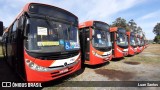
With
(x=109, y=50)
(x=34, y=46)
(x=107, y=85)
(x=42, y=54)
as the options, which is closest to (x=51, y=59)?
(x=42, y=54)

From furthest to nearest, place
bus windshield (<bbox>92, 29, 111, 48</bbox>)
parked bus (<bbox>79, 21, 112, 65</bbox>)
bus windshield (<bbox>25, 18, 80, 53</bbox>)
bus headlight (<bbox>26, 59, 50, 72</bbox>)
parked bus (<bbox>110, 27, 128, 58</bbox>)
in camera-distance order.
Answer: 1. parked bus (<bbox>110, 27, 128, 58</bbox>)
2. bus windshield (<bbox>92, 29, 111, 48</bbox>)
3. parked bus (<bbox>79, 21, 112, 65</bbox>)
4. bus windshield (<bbox>25, 18, 80, 53</bbox>)
5. bus headlight (<bbox>26, 59, 50, 72</bbox>)

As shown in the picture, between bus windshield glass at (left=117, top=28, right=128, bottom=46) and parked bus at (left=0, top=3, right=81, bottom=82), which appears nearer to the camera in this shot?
parked bus at (left=0, top=3, right=81, bottom=82)

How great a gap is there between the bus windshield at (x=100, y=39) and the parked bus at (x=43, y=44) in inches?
111

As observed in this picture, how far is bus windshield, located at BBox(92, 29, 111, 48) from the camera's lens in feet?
31.2

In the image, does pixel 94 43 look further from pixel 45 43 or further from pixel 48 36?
pixel 45 43

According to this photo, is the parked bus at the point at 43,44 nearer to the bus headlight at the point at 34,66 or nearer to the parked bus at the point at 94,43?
the bus headlight at the point at 34,66

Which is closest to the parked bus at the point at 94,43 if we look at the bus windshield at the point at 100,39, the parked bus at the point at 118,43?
the bus windshield at the point at 100,39

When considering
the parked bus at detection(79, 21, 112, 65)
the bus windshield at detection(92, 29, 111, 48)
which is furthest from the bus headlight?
the bus windshield at detection(92, 29, 111, 48)

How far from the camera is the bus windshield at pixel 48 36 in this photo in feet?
17.8

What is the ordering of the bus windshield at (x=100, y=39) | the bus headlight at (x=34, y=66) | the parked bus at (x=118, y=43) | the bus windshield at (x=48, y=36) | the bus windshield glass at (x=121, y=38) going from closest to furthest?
the bus headlight at (x=34, y=66) → the bus windshield at (x=48, y=36) → the bus windshield at (x=100, y=39) → the parked bus at (x=118, y=43) → the bus windshield glass at (x=121, y=38)

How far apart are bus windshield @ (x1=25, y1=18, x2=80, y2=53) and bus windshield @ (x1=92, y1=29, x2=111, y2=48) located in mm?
2689

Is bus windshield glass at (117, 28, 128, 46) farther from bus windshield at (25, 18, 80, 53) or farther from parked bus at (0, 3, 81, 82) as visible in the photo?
parked bus at (0, 3, 81, 82)

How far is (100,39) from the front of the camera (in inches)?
390

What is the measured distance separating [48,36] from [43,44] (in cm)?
41
